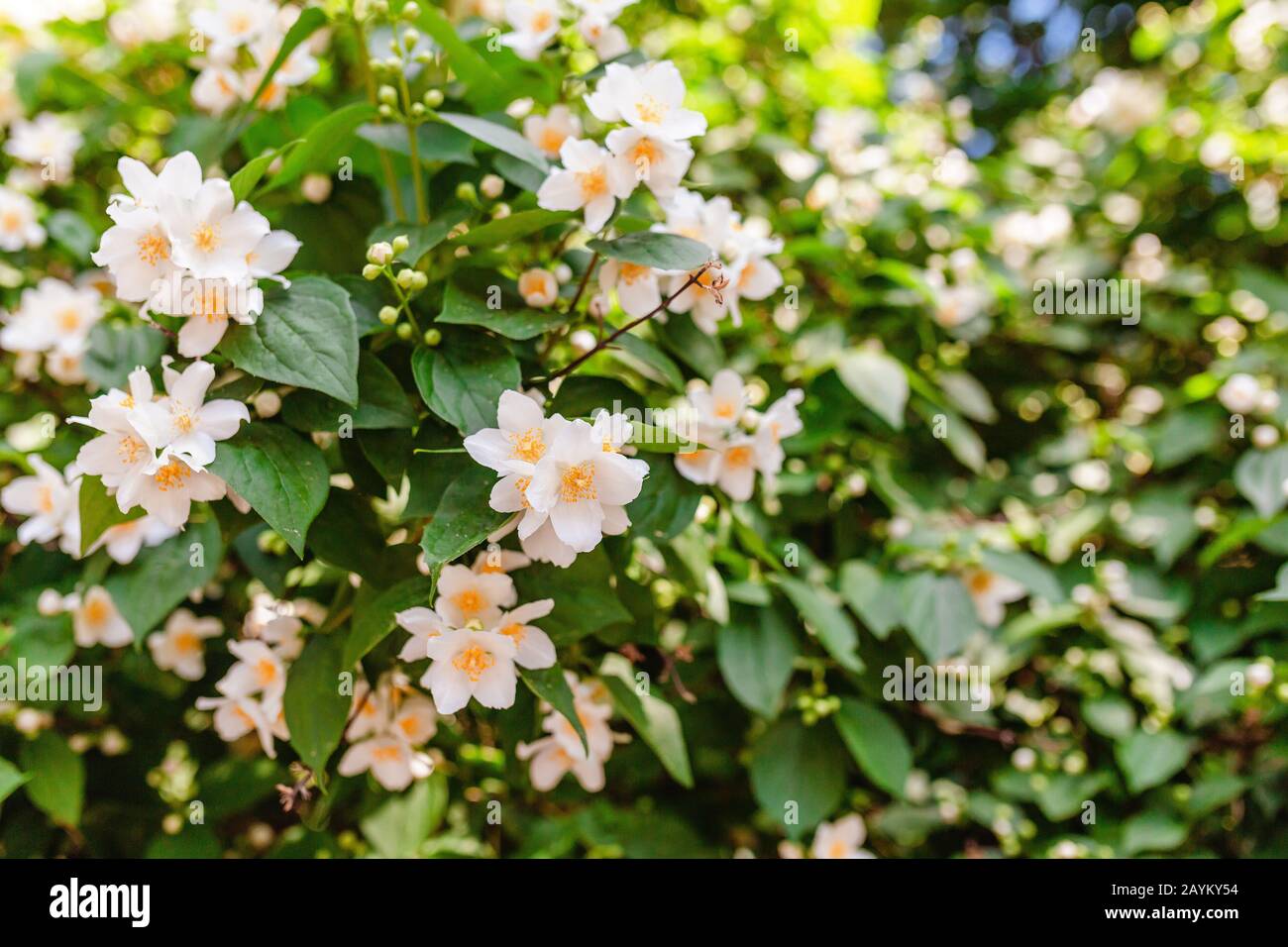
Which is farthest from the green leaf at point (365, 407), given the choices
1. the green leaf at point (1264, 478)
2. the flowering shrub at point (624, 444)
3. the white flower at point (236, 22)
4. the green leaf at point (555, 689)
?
the green leaf at point (1264, 478)

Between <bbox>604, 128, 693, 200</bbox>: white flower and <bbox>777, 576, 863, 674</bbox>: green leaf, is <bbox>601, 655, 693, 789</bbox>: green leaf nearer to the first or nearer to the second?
<bbox>777, 576, 863, 674</bbox>: green leaf

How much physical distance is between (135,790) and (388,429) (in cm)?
99

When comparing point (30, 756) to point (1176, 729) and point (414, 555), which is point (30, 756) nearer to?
point (414, 555)

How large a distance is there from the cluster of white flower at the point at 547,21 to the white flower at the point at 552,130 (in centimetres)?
10

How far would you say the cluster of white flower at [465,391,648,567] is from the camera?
3.27 feet

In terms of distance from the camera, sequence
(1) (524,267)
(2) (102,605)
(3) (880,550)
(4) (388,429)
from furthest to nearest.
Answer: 1. (3) (880,550)
2. (2) (102,605)
3. (1) (524,267)
4. (4) (388,429)

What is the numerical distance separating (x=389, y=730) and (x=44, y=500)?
633 mm

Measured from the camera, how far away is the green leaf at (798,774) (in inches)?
61.6

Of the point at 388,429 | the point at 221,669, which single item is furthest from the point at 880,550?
the point at 221,669

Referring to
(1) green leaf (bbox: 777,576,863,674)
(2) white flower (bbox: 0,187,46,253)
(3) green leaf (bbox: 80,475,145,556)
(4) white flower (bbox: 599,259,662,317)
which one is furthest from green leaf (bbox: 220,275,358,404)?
(2) white flower (bbox: 0,187,46,253)

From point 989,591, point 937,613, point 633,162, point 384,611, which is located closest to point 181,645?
point 384,611

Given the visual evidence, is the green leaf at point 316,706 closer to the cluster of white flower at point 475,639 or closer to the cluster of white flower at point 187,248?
the cluster of white flower at point 475,639

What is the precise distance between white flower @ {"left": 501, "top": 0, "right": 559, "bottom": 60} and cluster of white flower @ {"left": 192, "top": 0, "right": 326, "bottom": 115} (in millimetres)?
342

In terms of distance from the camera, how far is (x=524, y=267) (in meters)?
1.35
